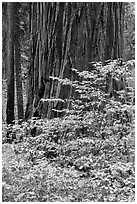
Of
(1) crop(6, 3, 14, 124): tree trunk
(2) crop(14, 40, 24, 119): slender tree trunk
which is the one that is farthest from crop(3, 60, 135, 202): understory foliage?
(2) crop(14, 40, 24, 119): slender tree trunk

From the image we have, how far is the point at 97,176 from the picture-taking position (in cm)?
404

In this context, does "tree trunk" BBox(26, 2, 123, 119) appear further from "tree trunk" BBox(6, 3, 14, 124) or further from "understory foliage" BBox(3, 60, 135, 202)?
"tree trunk" BBox(6, 3, 14, 124)

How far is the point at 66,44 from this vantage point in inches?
209

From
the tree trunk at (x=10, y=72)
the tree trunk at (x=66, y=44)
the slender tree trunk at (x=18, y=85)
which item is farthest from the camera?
the slender tree trunk at (x=18, y=85)

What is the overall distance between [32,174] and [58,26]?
2.32 m

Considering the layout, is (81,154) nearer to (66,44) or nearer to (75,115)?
(75,115)

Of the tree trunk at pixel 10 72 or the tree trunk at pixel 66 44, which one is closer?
the tree trunk at pixel 66 44

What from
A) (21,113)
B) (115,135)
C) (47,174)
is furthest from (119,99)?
(21,113)

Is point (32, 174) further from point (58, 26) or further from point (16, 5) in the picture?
point (16, 5)

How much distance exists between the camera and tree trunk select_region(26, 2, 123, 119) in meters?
5.24

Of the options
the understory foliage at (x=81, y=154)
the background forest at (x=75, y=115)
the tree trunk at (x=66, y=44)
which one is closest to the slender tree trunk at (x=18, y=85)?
the background forest at (x=75, y=115)

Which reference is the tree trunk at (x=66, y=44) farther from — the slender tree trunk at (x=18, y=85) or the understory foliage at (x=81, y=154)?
the slender tree trunk at (x=18, y=85)

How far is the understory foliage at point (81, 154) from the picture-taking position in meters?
4.05

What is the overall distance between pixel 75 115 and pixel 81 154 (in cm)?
49
